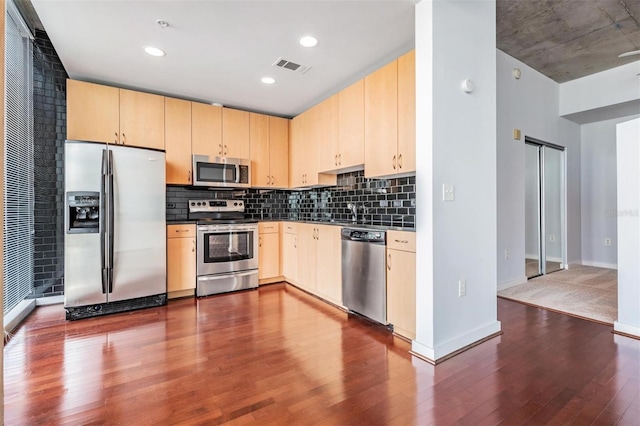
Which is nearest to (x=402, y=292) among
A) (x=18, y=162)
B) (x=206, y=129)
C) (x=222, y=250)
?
(x=222, y=250)

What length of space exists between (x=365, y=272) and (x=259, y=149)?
2607mm

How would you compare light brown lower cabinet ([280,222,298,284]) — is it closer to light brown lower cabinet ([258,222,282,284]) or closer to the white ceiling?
light brown lower cabinet ([258,222,282,284])

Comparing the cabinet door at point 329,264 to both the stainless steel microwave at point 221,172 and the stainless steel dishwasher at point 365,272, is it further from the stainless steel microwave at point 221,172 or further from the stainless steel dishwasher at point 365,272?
the stainless steel microwave at point 221,172

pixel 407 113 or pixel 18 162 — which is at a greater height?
pixel 407 113

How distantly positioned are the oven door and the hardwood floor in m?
1.00

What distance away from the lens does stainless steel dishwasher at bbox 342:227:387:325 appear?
275cm

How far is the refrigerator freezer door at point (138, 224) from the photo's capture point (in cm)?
328

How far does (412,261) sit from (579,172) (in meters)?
5.11

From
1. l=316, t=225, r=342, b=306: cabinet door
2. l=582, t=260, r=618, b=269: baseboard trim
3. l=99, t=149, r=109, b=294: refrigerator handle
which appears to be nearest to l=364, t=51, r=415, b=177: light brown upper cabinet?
l=316, t=225, r=342, b=306: cabinet door

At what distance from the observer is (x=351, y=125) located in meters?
3.38

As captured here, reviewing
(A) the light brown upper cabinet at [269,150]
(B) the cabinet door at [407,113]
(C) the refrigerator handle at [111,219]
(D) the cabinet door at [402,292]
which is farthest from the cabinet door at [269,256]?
(B) the cabinet door at [407,113]

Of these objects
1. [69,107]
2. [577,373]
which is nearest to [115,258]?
[69,107]

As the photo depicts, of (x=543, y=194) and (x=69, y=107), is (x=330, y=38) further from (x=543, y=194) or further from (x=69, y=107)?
(x=543, y=194)

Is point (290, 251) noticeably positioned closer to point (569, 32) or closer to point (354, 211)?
point (354, 211)
